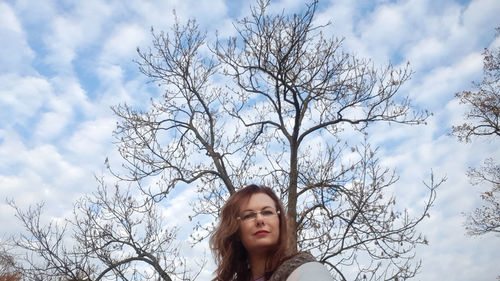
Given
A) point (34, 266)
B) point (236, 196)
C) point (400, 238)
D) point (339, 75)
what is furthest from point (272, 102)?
point (236, 196)

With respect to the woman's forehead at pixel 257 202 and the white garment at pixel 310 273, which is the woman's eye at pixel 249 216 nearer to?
the woman's forehead at pixel 257 202

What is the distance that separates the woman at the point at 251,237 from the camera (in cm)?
210

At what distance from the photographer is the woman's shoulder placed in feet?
4.88

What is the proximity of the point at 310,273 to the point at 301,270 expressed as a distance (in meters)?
0.06

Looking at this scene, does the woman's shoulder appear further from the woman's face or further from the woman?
the woman's face

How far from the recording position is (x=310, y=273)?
1503mm

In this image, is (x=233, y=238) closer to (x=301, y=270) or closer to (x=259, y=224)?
(x=259, y=224)

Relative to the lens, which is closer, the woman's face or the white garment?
the white garment

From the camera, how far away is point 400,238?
7.70 metres

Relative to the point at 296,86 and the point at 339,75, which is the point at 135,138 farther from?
the point at 339,75

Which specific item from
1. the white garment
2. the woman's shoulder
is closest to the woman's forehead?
the woman's shoulder

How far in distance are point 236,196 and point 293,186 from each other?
608 centimetres

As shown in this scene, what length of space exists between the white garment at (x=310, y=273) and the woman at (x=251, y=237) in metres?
0.23

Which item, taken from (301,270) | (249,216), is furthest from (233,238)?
(301,270)
